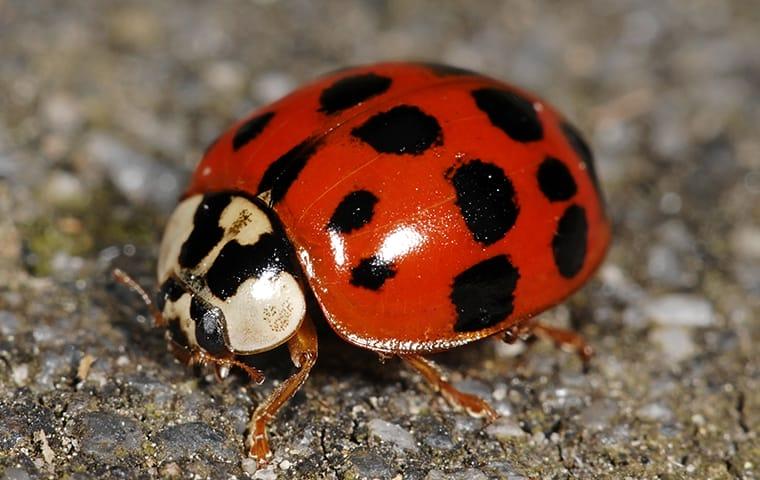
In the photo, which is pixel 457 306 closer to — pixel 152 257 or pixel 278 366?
pixel 278 366

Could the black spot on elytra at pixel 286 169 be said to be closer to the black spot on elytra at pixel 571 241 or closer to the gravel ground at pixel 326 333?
the gravel ground at pixel 326 333

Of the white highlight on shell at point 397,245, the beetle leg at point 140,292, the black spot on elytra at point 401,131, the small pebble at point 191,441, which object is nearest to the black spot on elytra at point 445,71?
the black spot on elytra at point 401,131

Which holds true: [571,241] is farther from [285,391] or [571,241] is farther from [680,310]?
[285,391]

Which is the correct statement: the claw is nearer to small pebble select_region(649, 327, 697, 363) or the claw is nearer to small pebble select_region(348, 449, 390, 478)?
small pebble select_region(348, 449, 390, 478)

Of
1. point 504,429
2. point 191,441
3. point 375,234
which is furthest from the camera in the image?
point 504,429

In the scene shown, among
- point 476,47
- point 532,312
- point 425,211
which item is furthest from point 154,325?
point 476,47

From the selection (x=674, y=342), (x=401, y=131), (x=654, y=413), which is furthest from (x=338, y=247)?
(x=674, y=342)
